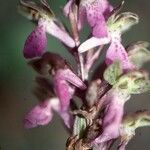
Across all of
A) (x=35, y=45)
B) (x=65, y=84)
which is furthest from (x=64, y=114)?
(x=35, y=45)

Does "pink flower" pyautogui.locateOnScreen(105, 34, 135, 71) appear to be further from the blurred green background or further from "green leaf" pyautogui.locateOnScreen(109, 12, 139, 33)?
the blurred green background

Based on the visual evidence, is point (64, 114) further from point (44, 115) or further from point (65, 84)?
point (65, 84)

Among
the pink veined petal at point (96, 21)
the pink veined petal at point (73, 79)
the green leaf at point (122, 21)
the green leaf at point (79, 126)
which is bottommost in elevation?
the green leaf at point (79, 126)

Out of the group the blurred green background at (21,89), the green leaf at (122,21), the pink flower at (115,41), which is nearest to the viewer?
the pink flower at (115,41)

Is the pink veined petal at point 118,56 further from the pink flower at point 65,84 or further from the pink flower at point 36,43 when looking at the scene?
the pink flower at point 36,43

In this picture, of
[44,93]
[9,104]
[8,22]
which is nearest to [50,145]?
[9,104]

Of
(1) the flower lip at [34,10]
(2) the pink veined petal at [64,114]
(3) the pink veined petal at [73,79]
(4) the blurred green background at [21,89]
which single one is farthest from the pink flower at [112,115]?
(4) the blurred green background at [21,89]

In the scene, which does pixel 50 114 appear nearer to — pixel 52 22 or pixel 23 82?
pixel 52 22

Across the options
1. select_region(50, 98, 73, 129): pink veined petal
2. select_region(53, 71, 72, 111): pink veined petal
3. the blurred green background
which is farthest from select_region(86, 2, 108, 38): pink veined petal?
the blurred green background
